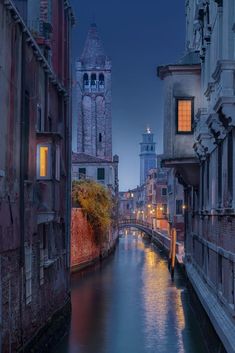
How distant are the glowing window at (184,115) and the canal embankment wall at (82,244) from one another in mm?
14366

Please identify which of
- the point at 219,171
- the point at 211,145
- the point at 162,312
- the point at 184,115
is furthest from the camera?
the point at 162,312

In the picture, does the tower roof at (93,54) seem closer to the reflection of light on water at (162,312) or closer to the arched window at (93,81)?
the arched window at (93,81)

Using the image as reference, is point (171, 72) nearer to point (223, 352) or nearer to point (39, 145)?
point (39, 145)

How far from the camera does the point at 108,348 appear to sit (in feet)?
54.7

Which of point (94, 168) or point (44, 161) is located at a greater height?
point (94, 168)

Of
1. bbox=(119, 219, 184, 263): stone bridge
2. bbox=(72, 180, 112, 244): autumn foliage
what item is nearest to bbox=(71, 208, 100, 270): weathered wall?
bbox=(72, 180, 112, 244): autumn foliage

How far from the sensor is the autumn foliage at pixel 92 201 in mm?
40469

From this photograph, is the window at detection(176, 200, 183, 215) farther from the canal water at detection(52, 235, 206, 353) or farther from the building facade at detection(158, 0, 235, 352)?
the building facade at detection(158, 0, 235, 352)

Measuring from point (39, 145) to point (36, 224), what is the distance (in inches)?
68.5

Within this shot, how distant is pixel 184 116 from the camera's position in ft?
73.7

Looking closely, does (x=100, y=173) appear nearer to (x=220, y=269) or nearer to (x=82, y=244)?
(x=82, y=244)

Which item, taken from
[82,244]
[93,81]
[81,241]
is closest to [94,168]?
[93,81]

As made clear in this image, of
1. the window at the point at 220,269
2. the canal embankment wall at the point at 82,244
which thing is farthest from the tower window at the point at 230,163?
the canal embankment wall at the point at 82,244

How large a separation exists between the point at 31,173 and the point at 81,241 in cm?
2491
